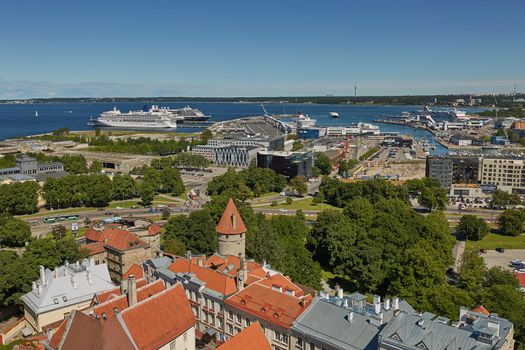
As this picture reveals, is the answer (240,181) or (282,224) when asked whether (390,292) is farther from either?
(240,181)

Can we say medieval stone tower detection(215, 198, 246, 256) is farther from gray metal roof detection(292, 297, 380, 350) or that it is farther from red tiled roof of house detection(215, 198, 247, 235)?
gray metal roof detection(292, 297, 380, 350)

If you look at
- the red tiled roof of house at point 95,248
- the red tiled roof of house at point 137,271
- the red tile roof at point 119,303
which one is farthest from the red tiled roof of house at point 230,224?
the red tiled roof of house at point 95,248

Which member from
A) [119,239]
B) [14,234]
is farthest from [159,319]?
[14,234]

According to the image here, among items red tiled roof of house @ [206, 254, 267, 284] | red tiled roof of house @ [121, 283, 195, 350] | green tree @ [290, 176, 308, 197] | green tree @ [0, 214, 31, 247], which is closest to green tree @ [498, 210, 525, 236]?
green tree @ [290, 176, 308, 197]

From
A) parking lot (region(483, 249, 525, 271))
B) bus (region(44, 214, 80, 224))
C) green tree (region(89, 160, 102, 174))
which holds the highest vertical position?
green tree (region(89, 160, 102, 174))

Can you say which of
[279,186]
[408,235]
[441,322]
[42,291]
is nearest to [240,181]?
[279,186]

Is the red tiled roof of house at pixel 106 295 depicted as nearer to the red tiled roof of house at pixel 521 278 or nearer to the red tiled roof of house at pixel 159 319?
the red tiled roof of house at pixel 159 319
